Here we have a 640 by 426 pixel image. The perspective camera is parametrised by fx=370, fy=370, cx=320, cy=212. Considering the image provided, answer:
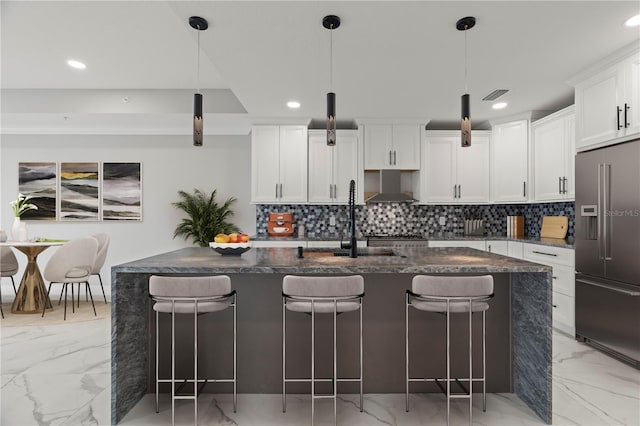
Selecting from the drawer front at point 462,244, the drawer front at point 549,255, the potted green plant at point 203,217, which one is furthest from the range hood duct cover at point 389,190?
the potted green plant at point 203,217

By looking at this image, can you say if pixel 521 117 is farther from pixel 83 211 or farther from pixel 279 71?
pixel 83 211

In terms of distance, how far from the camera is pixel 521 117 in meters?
4.86

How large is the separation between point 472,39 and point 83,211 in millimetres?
5972

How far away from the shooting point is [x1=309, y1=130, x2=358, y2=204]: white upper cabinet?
515 centimetres

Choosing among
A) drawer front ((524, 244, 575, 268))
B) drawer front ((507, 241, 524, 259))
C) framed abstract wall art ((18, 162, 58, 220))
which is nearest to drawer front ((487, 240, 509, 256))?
drawer front ((507, 241, 524, 259))

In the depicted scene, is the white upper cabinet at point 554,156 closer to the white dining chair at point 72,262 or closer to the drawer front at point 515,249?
the drawer front at point 515,249

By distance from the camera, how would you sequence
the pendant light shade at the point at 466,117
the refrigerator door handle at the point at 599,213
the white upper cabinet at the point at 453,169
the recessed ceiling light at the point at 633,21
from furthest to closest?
the white upper cabinet at the point at 453,169, the refrigerator door handle at the point at 599,213, the recessed ceiling light at the point at 633,21, the pendant light shade at the point at 466,117

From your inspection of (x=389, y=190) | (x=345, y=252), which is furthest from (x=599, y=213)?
(x=389, y=190)

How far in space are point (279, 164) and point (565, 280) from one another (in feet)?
11.9

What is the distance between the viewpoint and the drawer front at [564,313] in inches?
146

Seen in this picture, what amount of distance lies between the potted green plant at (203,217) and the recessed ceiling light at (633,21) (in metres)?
4.96

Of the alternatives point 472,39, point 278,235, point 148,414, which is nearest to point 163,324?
point 148,414

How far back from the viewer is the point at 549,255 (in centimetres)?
406

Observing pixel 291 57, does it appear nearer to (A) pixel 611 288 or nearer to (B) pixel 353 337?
(B) pixel 353 337
